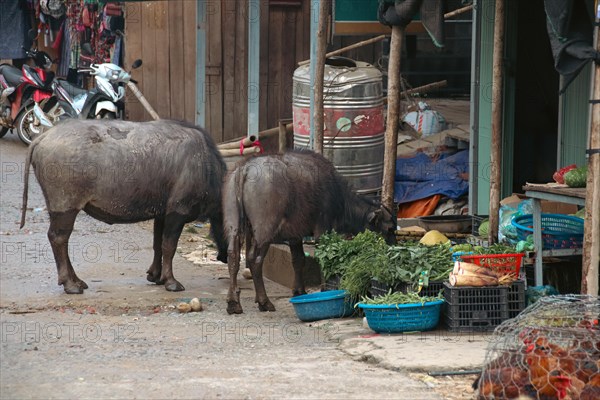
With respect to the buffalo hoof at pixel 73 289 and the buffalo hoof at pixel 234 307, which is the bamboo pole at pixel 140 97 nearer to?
the buffalo hoof at pixel 73 289

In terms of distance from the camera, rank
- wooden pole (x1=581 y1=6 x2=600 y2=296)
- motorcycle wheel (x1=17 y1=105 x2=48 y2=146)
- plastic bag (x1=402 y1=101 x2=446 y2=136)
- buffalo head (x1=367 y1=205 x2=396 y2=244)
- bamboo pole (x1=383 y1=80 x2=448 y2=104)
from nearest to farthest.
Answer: wooden pole (x1=581 y1=6 x2=600 y2=296), buffalo head (x1=367 y1=205 x2=396 y2=244), plastic bag (x1=402 y1=101 x2=446 y2=136), bamboo pole (x1=383 y1=80 x2=448 y2=104), motorcycle wheel (x1=17 y1=105 x2=48 y2=146)

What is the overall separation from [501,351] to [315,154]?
4085mm

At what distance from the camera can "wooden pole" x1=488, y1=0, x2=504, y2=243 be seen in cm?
916

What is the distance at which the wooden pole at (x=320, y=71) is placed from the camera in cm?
1089

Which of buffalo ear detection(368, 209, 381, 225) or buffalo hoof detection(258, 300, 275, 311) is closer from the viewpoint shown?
buffalo hoof detection(258, 300, 275, 311)

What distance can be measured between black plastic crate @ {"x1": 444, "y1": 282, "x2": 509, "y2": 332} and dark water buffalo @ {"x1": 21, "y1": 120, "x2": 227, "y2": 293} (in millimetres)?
3296

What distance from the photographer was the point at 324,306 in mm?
9078

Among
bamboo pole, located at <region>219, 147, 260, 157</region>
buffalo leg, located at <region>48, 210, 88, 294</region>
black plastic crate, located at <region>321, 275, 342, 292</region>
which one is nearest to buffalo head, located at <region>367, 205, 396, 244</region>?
black plastic crate, located at <region>321, 275, 342, 292</region>

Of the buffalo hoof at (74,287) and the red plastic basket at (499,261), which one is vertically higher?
the red plastic basket at (499,261)

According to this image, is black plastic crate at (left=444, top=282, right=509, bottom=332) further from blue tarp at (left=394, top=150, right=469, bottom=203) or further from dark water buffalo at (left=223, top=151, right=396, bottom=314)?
blue tarp at (left=394, top=150, right=469, bottom=203)

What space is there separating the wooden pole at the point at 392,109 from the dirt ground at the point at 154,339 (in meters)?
1.48

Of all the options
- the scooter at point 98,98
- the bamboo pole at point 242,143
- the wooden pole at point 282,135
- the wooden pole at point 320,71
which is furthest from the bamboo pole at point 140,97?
the wooden pole at point 320,71

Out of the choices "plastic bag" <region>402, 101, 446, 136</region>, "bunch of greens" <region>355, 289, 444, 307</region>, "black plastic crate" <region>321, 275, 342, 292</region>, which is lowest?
"black plastic crate" <region>321, 275, 342, 292</region>

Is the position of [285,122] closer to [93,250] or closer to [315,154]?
[93,250]
